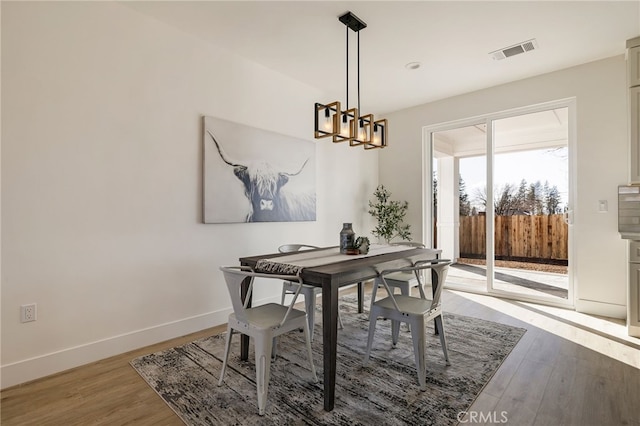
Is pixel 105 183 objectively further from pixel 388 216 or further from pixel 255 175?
pixel 388 216

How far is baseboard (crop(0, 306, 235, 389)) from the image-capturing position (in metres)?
2.09

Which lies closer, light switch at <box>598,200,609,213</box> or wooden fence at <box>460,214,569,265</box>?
light switch at <box>598,200,609,213</box>

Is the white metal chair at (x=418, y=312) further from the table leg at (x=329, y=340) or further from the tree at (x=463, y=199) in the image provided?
the tree at (x=463, y=199)

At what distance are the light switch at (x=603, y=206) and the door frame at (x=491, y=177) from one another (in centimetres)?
23

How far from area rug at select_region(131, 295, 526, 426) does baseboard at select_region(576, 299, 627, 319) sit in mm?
1177

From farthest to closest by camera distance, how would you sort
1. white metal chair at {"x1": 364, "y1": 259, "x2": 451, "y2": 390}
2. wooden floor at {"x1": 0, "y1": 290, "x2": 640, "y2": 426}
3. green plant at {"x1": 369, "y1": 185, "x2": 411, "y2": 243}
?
green plant at {"x1": 369, "y1": 185, "x2": 411, "y2": 243} < white metal chair at {"x1": 364, "y1": 259, "x2": 451, "y2": 390} < wooden floor at {"x1": 0, "y1": 290, "x2": 640, "y2": 426}

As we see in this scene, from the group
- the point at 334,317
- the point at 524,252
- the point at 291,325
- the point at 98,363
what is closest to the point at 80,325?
the point at 98,363

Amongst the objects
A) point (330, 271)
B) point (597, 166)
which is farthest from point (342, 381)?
point (597, 166)

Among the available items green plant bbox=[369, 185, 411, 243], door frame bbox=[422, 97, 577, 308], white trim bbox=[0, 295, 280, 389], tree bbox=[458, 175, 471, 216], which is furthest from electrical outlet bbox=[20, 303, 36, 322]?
tree bbox=[458, 175, 471, 216]

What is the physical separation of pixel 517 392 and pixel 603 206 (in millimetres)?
2592

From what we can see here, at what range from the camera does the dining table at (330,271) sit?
1.81 metres

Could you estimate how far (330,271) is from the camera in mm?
1916

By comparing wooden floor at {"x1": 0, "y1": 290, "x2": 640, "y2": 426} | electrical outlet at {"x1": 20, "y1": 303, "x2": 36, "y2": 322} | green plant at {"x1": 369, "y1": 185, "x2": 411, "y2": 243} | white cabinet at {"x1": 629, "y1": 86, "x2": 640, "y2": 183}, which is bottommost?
wooden floor at {"x1": 0, "y1": 290, "x2": 640, "y2": 426}

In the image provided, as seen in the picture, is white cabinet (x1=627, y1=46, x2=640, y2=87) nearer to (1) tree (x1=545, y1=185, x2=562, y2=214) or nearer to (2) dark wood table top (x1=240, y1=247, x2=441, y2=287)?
(1) tree (x1=545, y1=185, x2=562, y2=214)
